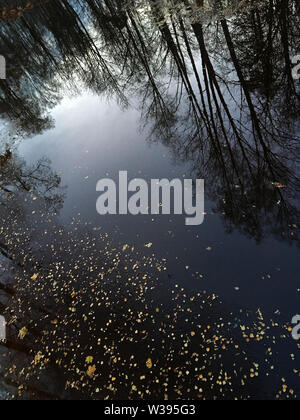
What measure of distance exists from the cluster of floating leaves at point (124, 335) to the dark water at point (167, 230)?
0.08 feet

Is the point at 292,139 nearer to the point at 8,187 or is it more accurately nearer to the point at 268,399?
the point at 268,399

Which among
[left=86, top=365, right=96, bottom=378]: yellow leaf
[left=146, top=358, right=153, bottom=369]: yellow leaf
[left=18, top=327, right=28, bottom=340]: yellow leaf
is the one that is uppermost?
[left=18, top=327, right=28, bottom=340]: yellow leaf

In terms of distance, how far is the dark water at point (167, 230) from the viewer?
167 inches

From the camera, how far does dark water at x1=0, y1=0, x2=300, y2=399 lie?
4.25 meters

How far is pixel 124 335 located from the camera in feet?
15.6
